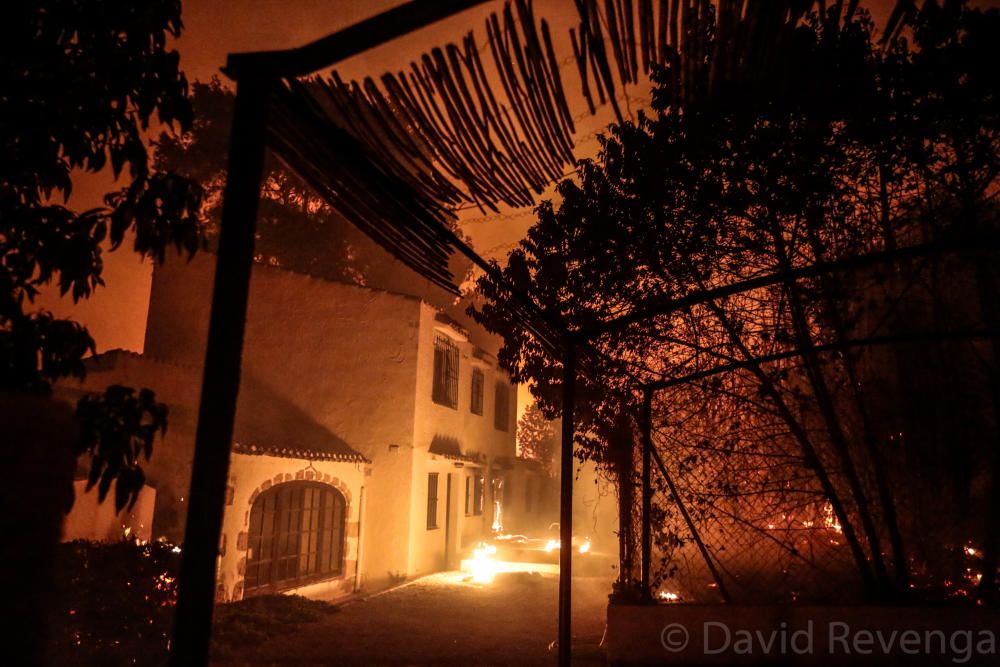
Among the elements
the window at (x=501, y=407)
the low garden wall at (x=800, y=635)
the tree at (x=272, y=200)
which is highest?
the tree at (x=272, y=200)

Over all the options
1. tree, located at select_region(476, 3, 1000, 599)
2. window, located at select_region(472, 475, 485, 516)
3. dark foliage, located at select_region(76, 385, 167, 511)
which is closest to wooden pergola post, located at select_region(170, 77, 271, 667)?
dark foliage, located at select_region(76, 385, 167, 511)

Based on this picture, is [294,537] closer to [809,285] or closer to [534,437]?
[809,285]

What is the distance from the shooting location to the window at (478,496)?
2027 centimetres

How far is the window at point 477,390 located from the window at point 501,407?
1.55 meters

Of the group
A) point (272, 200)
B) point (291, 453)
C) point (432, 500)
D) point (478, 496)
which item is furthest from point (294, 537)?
point (272, 200)

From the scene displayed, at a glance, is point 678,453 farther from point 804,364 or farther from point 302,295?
point 302,295

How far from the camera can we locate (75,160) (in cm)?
314

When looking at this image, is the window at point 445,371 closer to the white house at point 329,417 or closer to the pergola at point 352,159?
the white house at point 329,417

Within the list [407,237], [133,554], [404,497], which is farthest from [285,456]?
[407,237]

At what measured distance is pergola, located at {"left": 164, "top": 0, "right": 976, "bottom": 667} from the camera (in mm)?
1722

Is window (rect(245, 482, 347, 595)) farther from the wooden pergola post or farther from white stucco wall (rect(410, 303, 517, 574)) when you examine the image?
the wooden pergola post

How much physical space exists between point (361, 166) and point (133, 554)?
237 inches

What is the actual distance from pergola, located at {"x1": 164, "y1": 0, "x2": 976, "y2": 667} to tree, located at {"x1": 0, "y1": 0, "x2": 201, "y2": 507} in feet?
2.39

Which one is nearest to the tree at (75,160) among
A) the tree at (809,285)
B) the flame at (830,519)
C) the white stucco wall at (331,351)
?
the tree at (809,285)
